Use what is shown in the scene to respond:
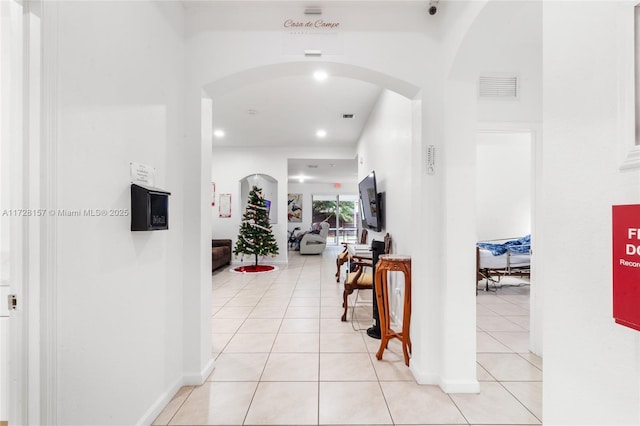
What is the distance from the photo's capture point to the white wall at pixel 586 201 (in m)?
0.81

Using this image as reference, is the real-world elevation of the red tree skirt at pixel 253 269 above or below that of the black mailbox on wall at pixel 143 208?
below

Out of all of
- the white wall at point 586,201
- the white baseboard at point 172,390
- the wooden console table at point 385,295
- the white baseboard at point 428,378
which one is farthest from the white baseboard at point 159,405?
the white wall at point 586,201

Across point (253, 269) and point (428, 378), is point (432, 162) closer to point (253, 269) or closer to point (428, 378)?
point (428, 378)

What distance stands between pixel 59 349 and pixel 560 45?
2262mm

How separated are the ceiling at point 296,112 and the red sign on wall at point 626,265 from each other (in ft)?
7.96

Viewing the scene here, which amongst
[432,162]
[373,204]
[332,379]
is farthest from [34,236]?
[373,204]

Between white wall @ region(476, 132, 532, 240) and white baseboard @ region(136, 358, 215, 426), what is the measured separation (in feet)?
20.2

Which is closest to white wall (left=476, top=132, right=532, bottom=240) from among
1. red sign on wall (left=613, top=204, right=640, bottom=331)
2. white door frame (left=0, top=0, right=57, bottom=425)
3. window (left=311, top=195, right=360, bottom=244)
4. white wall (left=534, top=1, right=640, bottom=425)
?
white wall (left=534, top=1, right=640, bottom=425)

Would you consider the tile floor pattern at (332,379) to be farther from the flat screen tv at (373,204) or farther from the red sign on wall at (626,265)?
the red sign on wall at (626,265)

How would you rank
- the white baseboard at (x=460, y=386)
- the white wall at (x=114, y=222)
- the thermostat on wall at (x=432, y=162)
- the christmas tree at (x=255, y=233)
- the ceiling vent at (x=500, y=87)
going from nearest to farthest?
the white wall at (x=114, y=222)
the white baseboard at (x=460, y=386)
the thermostat on wall at (x=432, y=162)
the ceiling vent at (x=500, y=87)
the christmas tree at (x=255, y=233)

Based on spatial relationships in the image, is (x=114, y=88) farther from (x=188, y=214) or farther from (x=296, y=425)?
(x=296, y=425)

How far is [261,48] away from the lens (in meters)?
2.27

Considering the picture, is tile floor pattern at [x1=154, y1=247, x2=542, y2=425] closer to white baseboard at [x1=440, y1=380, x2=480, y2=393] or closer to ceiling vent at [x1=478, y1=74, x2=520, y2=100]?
white baseboard at [x1=440, y1=380, x2=480, y2=393]

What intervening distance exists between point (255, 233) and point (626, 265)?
6740 millimetres
